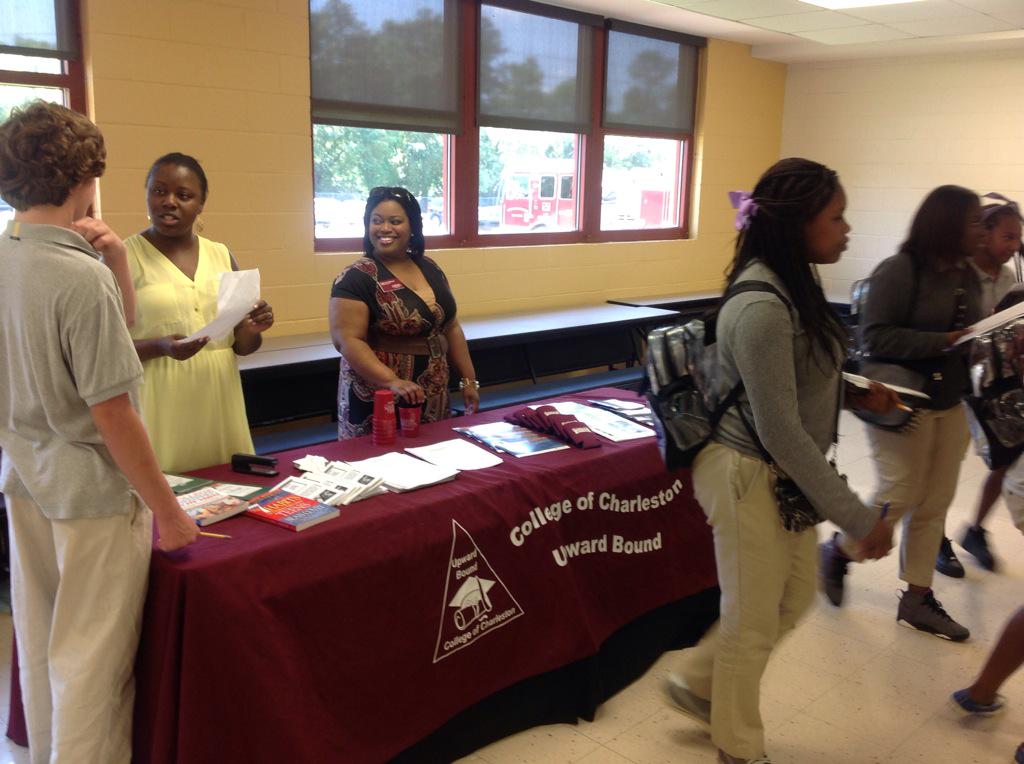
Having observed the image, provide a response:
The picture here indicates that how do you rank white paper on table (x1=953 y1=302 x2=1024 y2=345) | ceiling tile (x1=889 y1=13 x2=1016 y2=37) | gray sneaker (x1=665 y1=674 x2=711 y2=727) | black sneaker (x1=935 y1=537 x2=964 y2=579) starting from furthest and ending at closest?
ceiling tile (x1=889 y1=13 x2=1016 y2=37)
black sneaker (x1=935 y1=537 x2=964 y2=579)
white paper on table (x1=953 y1=302 x2=1024 y2=345)
gray sneaker (x1=665 y1=674 x2=711 y2=727)

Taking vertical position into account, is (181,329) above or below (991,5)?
below

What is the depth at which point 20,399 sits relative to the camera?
1.64m

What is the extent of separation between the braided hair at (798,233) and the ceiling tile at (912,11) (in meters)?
3.99

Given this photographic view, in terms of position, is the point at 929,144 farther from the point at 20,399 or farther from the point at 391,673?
the point at 20,399

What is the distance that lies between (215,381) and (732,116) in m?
5.74

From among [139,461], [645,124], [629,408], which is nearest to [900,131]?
[645,124]

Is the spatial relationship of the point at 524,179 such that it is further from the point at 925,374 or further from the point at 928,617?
the point at 928,617

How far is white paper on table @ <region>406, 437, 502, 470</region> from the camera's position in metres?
2.40

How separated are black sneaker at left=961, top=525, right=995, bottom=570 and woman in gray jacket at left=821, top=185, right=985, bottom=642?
2.38 ft

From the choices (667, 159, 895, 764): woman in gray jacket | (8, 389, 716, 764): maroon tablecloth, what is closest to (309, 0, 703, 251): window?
(8, 389, 716, 764): maroon tablecloth

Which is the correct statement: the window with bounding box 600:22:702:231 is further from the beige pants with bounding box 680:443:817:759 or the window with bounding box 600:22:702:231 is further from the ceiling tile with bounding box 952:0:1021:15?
the beige pants with bounding box 680:443:817:759

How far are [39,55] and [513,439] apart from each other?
8.89ft

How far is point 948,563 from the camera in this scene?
347 cm

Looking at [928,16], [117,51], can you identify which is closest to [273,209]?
[117,51]
